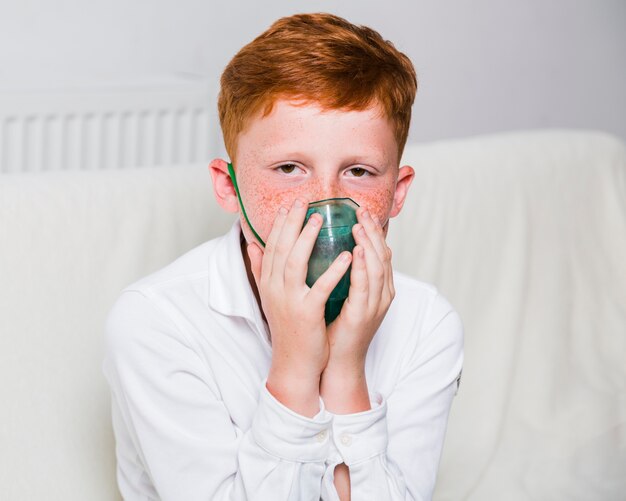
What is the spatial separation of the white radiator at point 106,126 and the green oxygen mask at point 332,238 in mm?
1223

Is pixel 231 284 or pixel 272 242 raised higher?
pixel 272 242

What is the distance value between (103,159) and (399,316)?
1186 millimetres

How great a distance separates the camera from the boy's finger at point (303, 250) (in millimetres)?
1155

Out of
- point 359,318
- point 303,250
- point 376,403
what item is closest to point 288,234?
point 303,250

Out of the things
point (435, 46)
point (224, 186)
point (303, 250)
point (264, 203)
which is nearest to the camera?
point (303, 250)

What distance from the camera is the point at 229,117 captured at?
1.31 m

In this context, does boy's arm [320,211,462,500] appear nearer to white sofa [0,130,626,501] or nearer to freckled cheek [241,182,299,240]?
freckled cheek [241,182,299,240]

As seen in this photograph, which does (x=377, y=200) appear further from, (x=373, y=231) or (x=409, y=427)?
(x=409, y=427)

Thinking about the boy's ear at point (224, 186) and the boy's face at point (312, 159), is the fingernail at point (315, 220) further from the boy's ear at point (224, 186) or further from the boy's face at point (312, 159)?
the boy's ear at point (224, 186)

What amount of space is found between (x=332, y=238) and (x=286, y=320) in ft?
0.34

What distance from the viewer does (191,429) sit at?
4.15ft

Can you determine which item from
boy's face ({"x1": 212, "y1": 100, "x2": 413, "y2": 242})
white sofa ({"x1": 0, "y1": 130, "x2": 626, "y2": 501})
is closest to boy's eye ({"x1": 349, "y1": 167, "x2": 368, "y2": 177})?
boy's face ({"x1": 212, "y1": 100, "x2": 413, "y2": 242})

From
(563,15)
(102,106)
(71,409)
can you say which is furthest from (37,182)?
(563,15)

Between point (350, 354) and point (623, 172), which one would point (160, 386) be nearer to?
point (350, 354)
